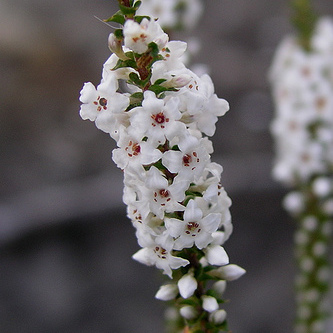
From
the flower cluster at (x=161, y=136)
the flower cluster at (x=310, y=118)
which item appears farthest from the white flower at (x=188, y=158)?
the flower cluster at (x=310, y=118)

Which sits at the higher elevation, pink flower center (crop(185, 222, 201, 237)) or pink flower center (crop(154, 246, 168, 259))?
pink flower center (crop(185, 222, 201, 237))

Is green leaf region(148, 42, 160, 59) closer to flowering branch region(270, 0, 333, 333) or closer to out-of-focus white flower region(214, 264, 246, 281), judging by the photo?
out-of-focus white flower region(214, 264, 246, 281)

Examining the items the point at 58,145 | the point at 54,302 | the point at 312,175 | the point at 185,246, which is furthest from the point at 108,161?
the point at 185,246

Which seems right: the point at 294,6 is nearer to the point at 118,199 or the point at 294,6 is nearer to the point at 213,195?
the point at 213,195

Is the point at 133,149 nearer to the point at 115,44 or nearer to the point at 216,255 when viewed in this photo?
the point at 115,44

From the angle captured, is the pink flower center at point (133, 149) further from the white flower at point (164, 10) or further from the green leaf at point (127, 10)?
the white flower at point (164, 10)

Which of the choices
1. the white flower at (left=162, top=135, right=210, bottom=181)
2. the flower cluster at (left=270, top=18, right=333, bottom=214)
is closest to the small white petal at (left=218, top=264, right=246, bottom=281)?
the white flower at (left=162, top=135, right=210, bottom=181)
